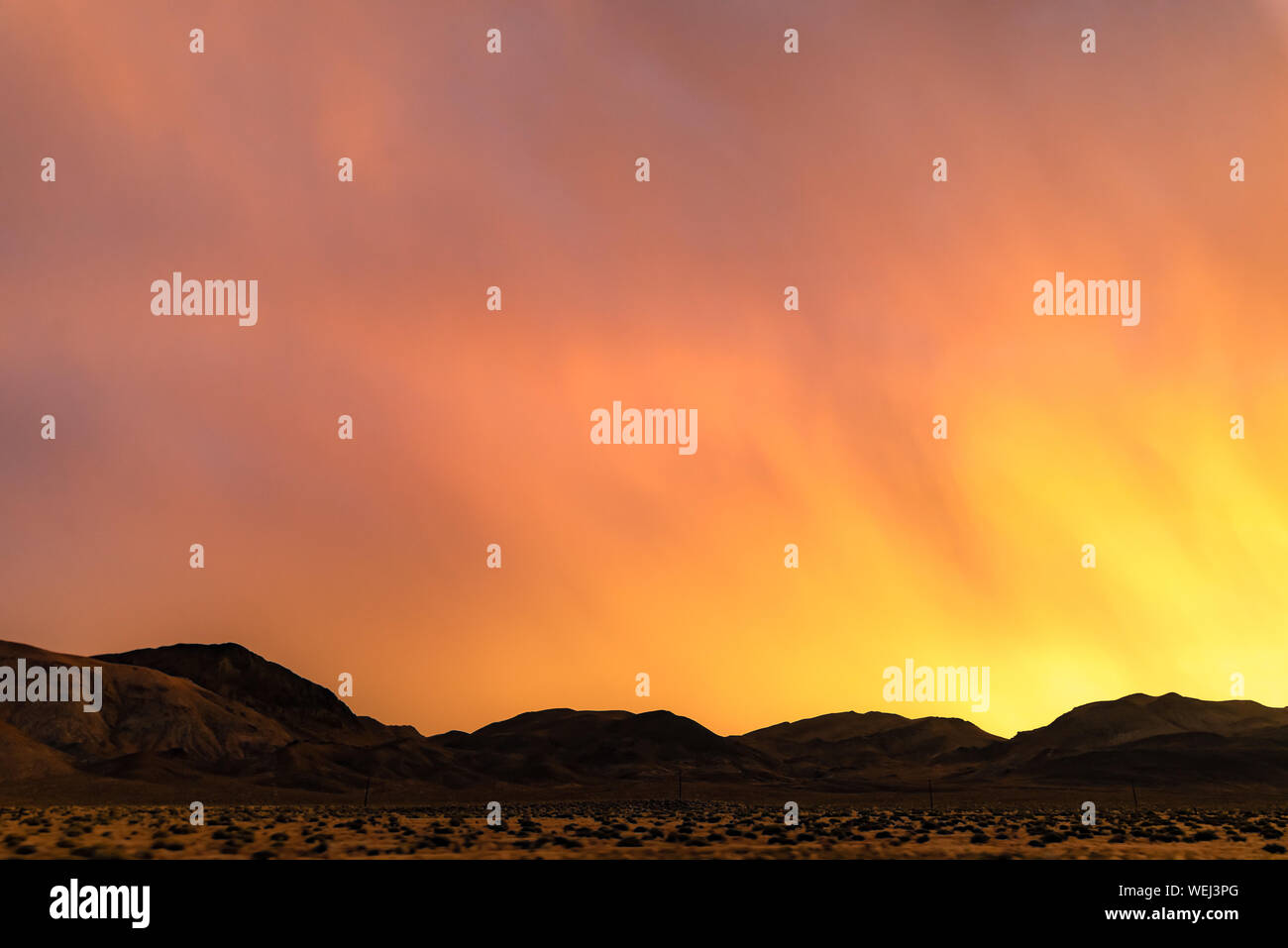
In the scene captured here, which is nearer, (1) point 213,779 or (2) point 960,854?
(2) point 960,854

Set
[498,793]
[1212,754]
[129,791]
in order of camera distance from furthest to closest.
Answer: [1212,754], [498,793], [129,791]

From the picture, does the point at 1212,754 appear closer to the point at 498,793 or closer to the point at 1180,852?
the point at 498,793

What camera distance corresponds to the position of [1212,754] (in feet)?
595

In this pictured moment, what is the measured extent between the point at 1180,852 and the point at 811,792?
109 meters
